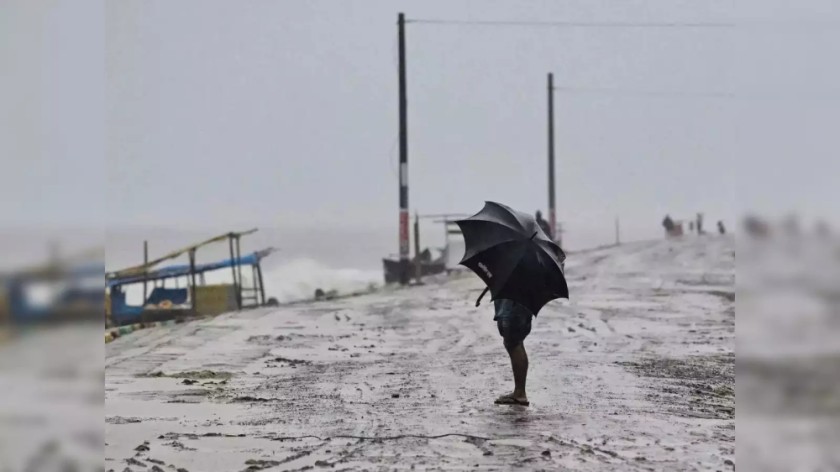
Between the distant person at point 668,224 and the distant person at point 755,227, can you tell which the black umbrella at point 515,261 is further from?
the distant person at point 668,224

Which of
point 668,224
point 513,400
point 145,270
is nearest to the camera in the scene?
point 513,400

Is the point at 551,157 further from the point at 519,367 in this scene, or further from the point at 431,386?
the point at 519,367

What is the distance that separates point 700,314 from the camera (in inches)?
373

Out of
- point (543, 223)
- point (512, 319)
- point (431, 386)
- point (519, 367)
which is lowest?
point (431, 386)

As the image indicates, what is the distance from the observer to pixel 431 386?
6.64 meters

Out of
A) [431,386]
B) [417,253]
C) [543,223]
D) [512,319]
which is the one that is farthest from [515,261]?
[417,253]

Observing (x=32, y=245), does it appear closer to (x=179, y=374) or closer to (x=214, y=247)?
(x=179, y=374)

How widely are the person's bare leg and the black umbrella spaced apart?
0.29 meters

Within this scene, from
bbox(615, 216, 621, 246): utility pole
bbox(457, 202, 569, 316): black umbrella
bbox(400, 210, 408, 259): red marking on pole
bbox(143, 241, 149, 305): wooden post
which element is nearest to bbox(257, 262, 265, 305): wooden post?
bbox(143, 241, 149, 305): wooden post

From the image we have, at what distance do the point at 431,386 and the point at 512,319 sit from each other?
1209 millimetres

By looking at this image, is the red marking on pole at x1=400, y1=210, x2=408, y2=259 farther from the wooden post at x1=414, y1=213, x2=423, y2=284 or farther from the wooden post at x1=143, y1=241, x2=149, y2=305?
the wooden post at x1=143, y1=241, x2=149, y2=305

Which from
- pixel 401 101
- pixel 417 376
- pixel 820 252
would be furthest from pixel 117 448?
pixel 401 101

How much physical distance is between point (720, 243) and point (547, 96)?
8.85 feet

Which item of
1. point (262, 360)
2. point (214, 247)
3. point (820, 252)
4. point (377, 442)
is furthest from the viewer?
point (214, 247)
